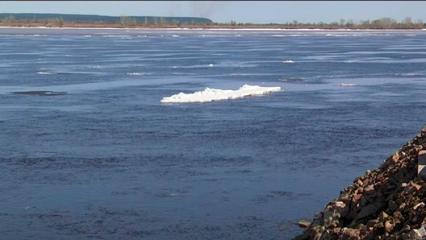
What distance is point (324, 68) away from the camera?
40.2 metres

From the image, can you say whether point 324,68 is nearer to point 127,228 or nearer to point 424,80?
point 424,80

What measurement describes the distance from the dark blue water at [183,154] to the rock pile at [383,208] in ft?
3.48

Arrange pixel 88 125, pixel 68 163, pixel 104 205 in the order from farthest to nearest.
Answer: pixel 88 125 < pixel 68 163 < pixel 104 205

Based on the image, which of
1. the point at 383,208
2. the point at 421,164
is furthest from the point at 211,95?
the point at 383,208

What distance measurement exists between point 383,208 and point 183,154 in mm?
7257

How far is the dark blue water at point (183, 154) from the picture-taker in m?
11.2

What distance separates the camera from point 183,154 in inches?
618

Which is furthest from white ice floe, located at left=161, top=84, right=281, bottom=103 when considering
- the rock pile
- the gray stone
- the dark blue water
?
the gray stone

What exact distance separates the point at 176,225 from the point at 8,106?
1395 centimetres

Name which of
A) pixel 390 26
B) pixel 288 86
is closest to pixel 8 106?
pixel 288 86

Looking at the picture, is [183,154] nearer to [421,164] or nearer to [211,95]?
[421,164]

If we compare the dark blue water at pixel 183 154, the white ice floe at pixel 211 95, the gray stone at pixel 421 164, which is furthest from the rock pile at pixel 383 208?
the white ice floe at pixel 211 95

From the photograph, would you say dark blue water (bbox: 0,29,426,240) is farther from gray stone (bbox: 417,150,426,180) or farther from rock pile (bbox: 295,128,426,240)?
gray stone (bbox: 417,150,426,180)

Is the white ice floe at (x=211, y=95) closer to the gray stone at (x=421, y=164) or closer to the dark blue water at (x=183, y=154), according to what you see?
the dark blue water at (x=183, y=154)
